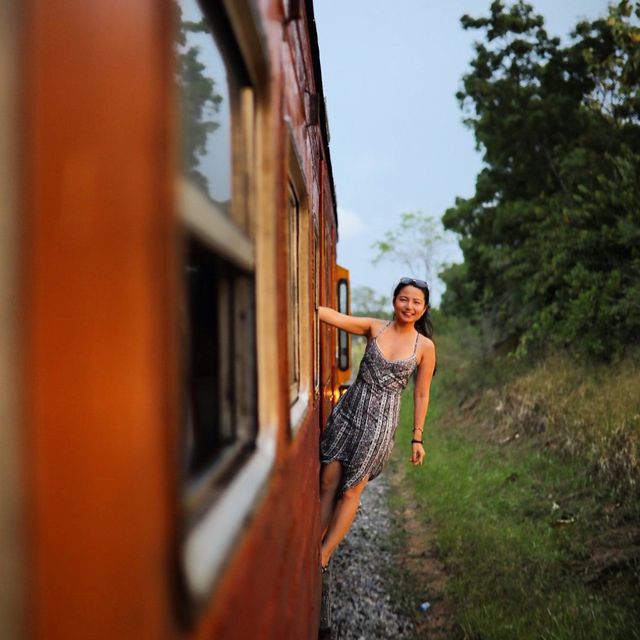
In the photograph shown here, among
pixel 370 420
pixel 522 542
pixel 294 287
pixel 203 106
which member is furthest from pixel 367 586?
pixel 203 106

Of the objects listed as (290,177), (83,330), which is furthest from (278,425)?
(290,177)

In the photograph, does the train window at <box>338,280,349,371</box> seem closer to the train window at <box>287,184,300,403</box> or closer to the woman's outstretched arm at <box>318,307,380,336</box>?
the woman's outstretched arm at <box>318,307,380,336</box>

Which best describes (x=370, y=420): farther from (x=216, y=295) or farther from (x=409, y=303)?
(x=216, y=295)

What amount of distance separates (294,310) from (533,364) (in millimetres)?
9952

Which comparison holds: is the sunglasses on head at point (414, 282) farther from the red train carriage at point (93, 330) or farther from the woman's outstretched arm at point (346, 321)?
the red train carriage at point (93, 330)

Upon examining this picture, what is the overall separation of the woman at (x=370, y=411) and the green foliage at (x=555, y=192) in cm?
660

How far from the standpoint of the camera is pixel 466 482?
295 inches

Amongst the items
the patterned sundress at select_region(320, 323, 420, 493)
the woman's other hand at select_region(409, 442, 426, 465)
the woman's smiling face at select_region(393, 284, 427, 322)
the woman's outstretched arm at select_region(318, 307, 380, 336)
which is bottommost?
the woman's other hand at select_region(409, 442, 426, 465)

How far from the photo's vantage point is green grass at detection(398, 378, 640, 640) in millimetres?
4073

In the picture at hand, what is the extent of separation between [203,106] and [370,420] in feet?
8.95

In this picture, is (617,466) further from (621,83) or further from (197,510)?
(621,83)

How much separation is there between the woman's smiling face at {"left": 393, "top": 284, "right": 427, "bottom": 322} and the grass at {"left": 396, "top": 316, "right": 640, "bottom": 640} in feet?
7.08

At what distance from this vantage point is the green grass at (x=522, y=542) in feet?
13.4

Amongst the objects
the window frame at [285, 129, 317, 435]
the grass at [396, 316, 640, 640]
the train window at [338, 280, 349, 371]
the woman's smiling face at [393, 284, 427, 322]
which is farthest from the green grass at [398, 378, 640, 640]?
the window frame at [285, 129, 317, 435]
